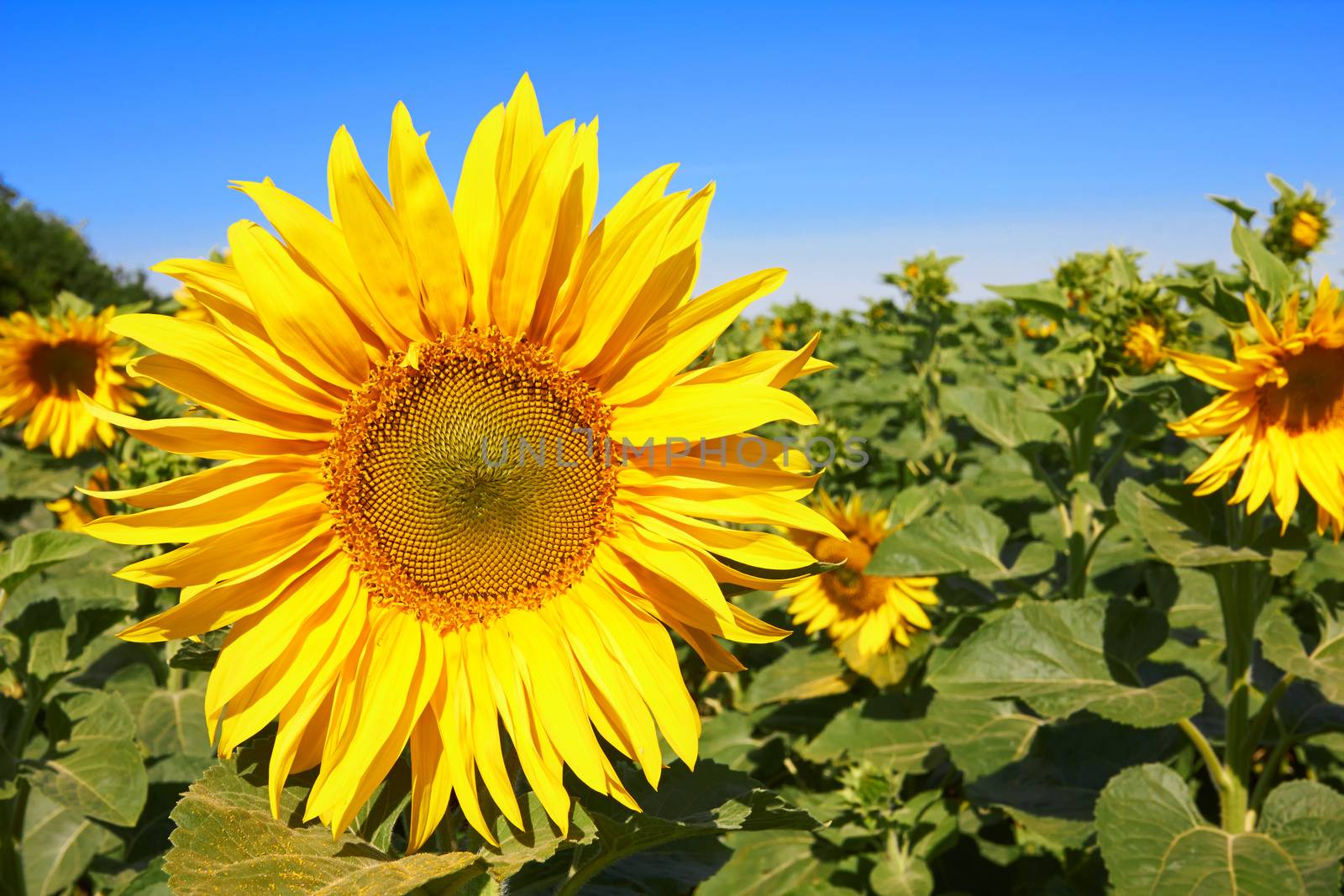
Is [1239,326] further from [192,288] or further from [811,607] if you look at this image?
[192,288]

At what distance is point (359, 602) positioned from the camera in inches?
63.2

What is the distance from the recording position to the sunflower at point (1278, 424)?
2.49 meters

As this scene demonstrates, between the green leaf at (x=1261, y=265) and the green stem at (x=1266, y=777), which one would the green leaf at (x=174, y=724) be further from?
the green leaf at (x=1261, y=265)

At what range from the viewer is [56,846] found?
3.22 m

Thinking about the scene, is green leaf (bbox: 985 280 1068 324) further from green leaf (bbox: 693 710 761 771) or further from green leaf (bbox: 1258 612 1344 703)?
green leaf (bbox: 693 710 761 771)

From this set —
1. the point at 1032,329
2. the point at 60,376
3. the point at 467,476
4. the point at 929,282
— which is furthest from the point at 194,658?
the point at 1032,329

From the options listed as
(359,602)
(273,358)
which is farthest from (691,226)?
(359,602)

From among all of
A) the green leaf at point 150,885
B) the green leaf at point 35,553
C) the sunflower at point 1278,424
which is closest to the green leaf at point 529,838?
the green leaf at point 150,885

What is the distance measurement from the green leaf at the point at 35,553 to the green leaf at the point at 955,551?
233cm

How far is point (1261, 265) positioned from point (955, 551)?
1.30 m

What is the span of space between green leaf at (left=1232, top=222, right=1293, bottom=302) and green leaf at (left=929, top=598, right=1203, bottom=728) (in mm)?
989

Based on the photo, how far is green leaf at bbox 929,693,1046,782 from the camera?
3078mm

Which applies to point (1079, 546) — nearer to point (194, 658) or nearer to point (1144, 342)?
point (1144, 342)

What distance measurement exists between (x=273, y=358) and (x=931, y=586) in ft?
9.81
